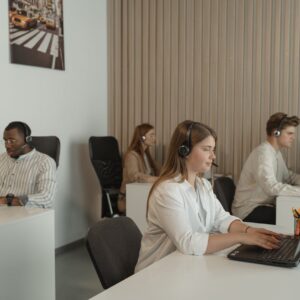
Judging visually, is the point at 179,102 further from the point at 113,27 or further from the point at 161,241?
the point at 161,241

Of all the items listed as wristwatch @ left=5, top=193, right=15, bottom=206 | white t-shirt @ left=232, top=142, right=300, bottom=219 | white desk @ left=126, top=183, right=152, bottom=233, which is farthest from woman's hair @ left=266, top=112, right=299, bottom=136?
wristwatch @ left=5, top=193, right=15, bottom=206

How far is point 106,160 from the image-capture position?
4.68 meters

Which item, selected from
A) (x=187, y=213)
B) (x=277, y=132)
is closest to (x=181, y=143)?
(x=187, y=213)

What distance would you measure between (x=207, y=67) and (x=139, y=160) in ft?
3.63

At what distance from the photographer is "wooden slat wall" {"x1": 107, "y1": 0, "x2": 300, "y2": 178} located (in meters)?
4.37

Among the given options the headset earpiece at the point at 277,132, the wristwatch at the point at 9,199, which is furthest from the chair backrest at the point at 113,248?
the headset earpiece at the point at 277,132

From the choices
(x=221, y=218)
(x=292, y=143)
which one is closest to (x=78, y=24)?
(x=292, y=143)

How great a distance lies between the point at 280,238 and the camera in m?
1.98

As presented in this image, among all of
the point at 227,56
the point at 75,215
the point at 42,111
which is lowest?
the point at 75,215

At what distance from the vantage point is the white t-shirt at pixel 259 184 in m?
3.63

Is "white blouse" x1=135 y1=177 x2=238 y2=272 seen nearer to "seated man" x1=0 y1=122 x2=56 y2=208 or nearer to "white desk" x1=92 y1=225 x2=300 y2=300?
"white desk" x1=92 y1=225 x2=300 y2=300

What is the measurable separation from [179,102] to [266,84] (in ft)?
2.86

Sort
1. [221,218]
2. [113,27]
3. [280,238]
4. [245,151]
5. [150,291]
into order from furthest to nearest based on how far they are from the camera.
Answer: [113,27]
[245,151]
[221,218]
[280,238]
[150,291]

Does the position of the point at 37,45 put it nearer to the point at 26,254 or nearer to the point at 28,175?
the point at 28,175
